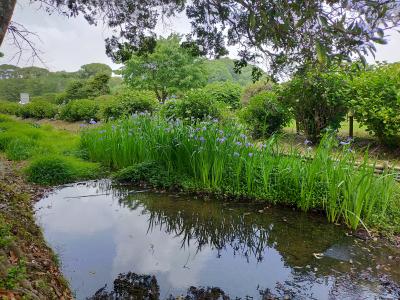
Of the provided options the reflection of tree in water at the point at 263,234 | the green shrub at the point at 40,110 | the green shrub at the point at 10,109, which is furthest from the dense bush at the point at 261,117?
the green shrub at the point at 10,109

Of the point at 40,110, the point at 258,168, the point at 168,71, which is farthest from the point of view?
the point at 168,71

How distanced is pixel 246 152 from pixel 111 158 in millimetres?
3218

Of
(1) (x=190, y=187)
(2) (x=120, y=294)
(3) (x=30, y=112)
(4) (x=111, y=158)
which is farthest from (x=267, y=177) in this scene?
(3) (x=30, y=112)

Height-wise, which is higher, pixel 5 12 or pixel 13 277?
pixel 5 12

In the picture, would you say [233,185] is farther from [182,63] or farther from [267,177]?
[182,63]

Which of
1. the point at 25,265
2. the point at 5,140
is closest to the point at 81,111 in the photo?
the point at 5,140

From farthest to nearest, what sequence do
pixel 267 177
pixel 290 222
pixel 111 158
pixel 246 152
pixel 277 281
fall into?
pixel 111 158 → pixel 246 152 → pixel 267 177 → pixel 290 222 → pixel 277 281

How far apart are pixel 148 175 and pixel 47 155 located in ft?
7.25

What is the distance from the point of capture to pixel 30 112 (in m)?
20.2

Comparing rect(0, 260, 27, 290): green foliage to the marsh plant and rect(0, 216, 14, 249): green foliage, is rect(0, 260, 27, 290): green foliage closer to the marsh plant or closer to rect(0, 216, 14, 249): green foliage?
rect(0, 216, 14, 249): green foliage

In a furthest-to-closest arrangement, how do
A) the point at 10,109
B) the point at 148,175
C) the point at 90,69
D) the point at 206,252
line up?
the point at 90,69 → the point at 10,109 → the point at 148,175 → the point at 206,252

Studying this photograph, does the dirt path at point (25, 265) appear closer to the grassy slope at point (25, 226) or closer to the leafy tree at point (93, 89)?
the grassy slope at point (25, 226)

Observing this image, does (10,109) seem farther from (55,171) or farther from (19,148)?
(55,171)

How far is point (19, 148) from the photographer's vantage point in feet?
25.6
